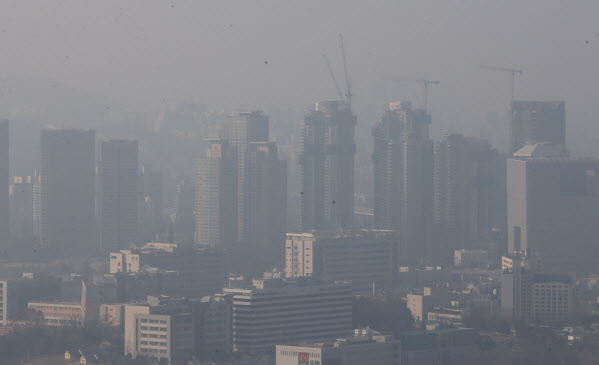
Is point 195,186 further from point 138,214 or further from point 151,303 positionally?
point 151,303

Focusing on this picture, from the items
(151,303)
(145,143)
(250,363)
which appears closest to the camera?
(250,363)

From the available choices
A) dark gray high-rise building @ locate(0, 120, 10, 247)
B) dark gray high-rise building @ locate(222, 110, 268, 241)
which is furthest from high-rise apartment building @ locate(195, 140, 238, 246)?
dark gray high-rise building @ locate(0, 120, 10, 247)

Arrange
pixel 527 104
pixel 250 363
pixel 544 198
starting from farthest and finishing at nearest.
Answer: pixel 527 104 → pixel 544 198 → pixel 250 363

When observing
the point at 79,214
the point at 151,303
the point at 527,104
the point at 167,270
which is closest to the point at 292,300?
the point at 151,303

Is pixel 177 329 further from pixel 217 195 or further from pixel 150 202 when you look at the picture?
pixel 150 202

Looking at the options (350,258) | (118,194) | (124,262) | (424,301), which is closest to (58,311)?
(124,262)
